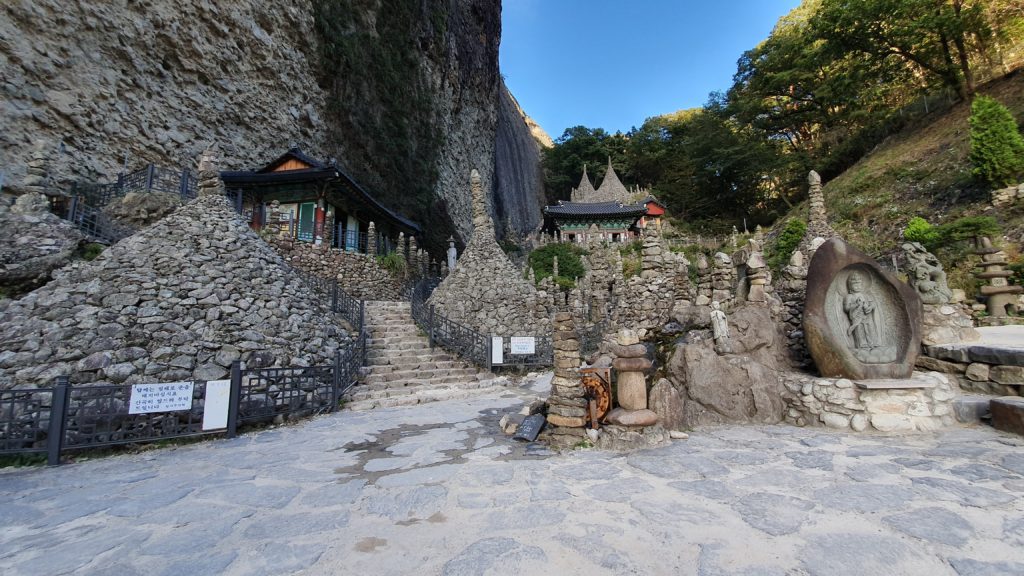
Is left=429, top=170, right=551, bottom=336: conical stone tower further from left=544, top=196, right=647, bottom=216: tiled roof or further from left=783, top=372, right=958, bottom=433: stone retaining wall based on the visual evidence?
left=544, top=196, right=647, bottom=216: tiled roof

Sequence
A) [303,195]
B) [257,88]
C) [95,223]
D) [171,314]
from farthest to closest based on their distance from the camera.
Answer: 1. [303,195]
2. [257,88]
3. [95,223]
4. [171,314]

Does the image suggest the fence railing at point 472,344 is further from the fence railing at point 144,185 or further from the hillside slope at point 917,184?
the hillside slope at point 917,184

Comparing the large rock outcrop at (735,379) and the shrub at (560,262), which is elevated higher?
the shrub at (560,262)

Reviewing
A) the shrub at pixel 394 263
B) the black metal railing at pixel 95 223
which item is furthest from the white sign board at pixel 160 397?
the shrub at pixel 394 263

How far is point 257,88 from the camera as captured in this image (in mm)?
17172

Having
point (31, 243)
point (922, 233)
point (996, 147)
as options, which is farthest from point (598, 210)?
point (31, 243)

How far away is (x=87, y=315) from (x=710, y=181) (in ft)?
143

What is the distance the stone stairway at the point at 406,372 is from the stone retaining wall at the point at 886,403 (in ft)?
23.3

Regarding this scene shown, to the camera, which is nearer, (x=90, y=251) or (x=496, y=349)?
(x=90, y=251)

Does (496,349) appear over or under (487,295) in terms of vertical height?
under

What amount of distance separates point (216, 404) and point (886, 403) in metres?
9.84

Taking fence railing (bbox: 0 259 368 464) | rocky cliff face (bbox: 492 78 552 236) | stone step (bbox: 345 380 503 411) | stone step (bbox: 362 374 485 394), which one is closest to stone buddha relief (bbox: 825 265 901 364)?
stone step (bbox: 345 380 503 411)

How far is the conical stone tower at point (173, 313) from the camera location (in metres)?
6.01

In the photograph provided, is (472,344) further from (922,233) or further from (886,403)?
(922,233)
